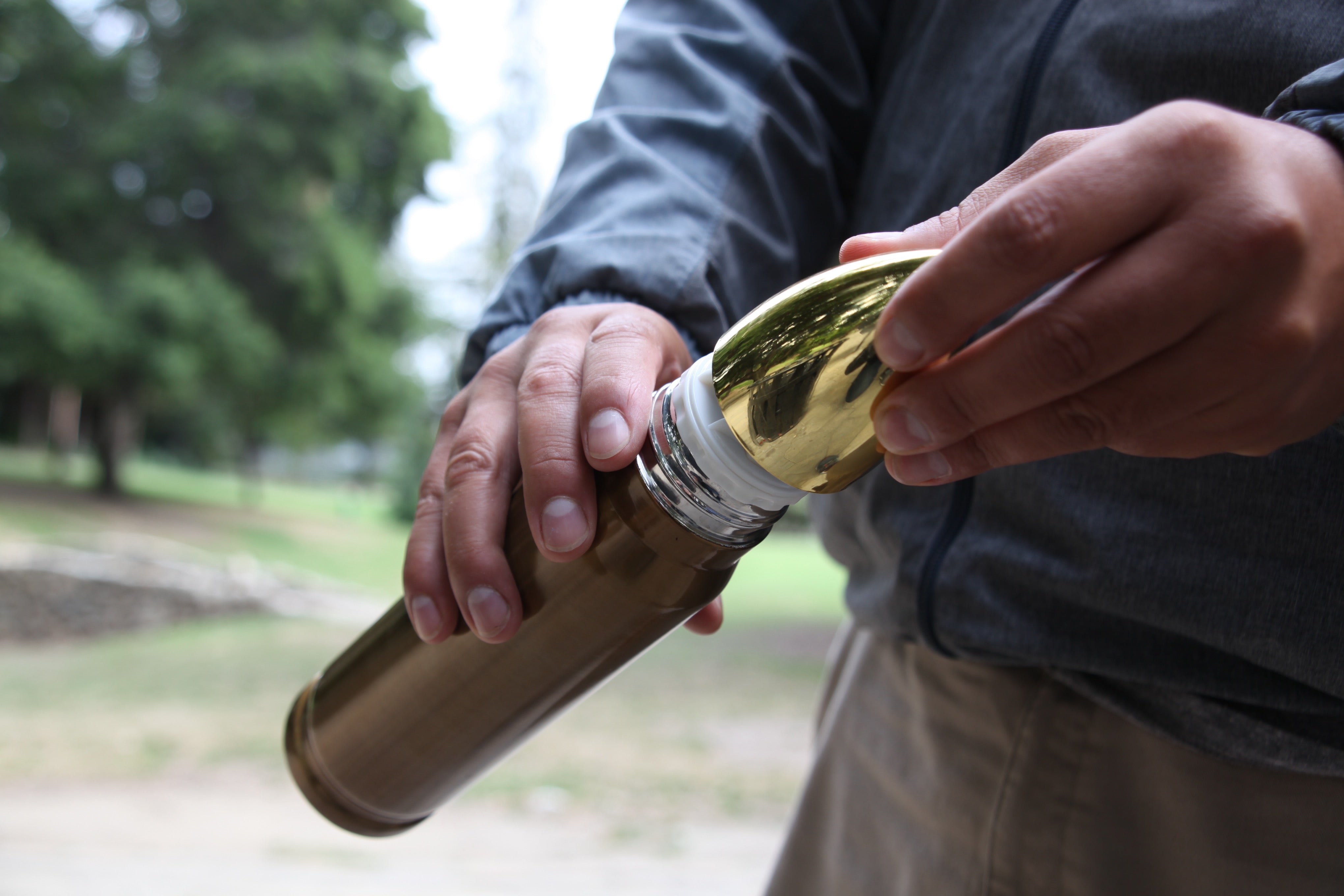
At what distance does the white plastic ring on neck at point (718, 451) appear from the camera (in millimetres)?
298

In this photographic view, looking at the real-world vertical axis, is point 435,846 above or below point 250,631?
above

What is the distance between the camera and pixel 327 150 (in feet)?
17.8

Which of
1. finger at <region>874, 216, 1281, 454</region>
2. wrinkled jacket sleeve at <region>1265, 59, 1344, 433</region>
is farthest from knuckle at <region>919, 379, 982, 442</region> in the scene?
wrinkled jacket sleeve at <region>1265, 59, 1344, 433</region>

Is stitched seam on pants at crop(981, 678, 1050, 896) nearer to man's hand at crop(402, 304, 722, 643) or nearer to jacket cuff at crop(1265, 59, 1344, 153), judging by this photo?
man's hand at crop(402, 304, 722, 643)

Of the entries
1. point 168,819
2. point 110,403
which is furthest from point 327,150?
point 168,819

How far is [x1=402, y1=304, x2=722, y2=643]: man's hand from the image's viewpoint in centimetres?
34

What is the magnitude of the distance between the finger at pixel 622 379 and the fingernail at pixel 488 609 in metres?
0.07

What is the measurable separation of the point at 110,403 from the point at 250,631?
2.97 meters

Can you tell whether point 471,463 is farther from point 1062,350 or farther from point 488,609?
point 1062,350

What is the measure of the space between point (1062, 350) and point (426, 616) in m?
0.27

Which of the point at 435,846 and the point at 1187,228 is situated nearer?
the point at 1187,228

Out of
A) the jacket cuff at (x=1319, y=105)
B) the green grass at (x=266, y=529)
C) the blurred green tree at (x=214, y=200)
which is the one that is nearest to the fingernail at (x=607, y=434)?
the jacket cuff at (x=1319, y=105)

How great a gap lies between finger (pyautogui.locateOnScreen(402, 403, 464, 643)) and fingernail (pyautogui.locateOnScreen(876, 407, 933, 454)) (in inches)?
7.8

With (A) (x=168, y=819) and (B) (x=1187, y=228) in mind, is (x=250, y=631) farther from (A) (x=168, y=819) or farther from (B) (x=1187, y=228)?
(B) (x=1187, y=228)
